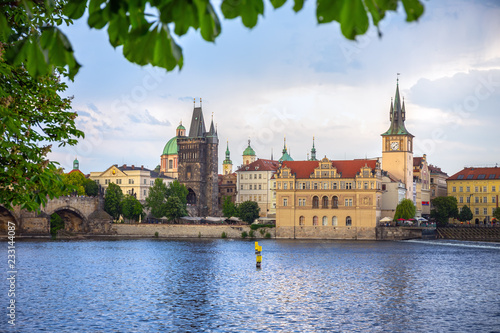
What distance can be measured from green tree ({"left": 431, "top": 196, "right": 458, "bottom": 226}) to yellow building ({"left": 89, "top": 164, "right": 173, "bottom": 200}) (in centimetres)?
5665

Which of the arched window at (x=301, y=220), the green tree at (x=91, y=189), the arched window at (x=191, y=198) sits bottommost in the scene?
the arched window at (x=301, y=220)

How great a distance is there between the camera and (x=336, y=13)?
321cm

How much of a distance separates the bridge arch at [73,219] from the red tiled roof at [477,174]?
71.1m

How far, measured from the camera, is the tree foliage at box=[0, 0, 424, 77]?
3.21 meters

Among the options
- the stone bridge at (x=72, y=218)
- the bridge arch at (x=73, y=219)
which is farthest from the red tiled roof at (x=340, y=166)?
the bridge arch at (x=73, y=219)

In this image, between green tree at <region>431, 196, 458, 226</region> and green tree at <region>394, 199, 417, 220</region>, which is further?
green tree at <region>431, 196, 458, 226</region>

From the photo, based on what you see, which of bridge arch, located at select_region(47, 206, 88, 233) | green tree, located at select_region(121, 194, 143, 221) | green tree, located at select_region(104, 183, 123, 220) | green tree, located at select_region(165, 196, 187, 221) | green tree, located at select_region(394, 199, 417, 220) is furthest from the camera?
green tree, located at select_region(121, 194, 143, 221)

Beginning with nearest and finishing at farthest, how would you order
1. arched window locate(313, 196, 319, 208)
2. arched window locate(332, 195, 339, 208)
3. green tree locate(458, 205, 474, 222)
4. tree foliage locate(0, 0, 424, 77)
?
tree foliage locate(0, 0, 424, 77) < arched window locate(332, 195, 339, 208) < arched window locate(313, 196, 319, 208) < green tree locate(458, 205, 474, 222)

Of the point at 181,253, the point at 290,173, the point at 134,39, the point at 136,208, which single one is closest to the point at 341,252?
the point at 181,253

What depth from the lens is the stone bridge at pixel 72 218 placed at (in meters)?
89.9

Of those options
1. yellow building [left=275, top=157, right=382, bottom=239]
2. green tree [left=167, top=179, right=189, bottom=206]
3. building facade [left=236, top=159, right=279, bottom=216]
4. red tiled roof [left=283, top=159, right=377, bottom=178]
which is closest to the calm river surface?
yellow building [left=275, top=157, right=382, bottom=239]

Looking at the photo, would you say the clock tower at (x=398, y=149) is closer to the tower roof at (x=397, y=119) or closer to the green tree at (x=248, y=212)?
the tower roof at (x=397, y=119)

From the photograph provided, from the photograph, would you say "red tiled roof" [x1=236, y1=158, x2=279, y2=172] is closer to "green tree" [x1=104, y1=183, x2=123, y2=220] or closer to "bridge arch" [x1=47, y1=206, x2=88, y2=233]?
"green tree" [x1=104, y1=183, x2=123, y2=220]

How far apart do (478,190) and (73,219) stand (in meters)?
74.3
